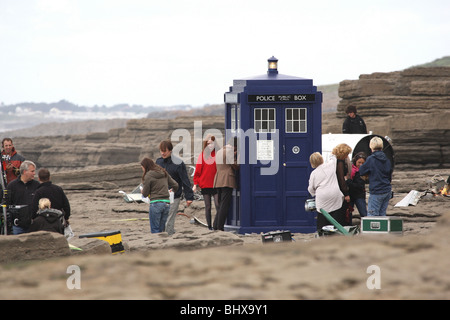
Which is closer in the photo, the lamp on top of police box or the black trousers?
the black trousers

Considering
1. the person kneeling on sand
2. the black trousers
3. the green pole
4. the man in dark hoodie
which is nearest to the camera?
the green pole

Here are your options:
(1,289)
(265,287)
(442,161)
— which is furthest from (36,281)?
(442,161)

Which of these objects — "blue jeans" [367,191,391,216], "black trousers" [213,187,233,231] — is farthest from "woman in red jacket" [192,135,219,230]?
"blue jeans" [367,191,391,216]

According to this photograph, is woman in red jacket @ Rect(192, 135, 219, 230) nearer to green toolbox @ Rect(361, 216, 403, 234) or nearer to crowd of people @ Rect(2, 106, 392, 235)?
crowd of people @ Rect(2, 106, 392, 235)

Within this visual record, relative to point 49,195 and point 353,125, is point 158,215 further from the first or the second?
point 353,125

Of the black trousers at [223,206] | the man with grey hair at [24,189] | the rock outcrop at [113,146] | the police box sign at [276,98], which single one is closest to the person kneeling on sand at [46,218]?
the man with grey hair at [24,189]

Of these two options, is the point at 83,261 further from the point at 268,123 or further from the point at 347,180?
the point at 268,123

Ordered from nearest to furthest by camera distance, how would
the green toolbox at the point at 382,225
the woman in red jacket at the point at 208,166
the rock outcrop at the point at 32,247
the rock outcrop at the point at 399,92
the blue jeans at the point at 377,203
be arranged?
the rock outcrop at the point at 32,247, the green toolbox at the point at 382,225, the blue jeans at the point at 377,203, the woman in red jacket at the point at 208,166, the rock outcrop at the point at 399,92

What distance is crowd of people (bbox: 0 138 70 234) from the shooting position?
11344 millimetres

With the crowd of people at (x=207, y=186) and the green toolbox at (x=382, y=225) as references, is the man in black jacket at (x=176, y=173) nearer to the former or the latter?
the crowd of people at (x=207, y=186)

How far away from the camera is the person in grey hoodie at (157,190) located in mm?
13570

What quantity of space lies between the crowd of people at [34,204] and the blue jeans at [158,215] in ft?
7.22
